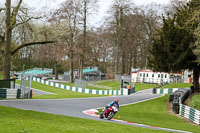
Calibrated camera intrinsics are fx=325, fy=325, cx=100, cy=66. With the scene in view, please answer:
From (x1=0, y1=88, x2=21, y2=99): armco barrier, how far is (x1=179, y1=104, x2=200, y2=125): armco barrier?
13161 mm

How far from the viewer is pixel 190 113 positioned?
22.1 meters

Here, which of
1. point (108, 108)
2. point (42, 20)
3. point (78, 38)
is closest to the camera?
point (108, 108)

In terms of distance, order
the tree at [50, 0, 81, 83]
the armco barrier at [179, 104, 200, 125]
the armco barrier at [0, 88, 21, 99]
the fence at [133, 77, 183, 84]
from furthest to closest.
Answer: the fence at [133, 77, 183, 84]
the tree at [50, 0, 81, 83]
the armco barrier at [0, 88, 21, 99]
the armco barrier at [179, 104, 200, 125]

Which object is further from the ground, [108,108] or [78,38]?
[78,38]

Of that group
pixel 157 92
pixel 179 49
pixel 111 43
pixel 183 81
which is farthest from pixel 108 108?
pixel 111 43

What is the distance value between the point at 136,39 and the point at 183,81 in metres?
12.4

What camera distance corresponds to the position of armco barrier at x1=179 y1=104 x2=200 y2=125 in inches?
806

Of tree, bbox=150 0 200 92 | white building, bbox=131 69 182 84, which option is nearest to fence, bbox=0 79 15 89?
tree, bbox=150 0 200 92

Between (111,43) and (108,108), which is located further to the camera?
(111,43)

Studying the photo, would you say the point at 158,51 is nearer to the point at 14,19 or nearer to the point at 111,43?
the point at 14,19

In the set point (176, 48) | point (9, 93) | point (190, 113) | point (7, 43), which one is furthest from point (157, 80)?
point (7, 43)

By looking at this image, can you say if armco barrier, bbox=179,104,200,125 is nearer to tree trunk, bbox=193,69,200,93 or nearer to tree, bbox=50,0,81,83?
tree trunk, bbox=193,69,200,93

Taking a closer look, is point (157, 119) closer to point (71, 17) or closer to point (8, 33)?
point (8, 33)

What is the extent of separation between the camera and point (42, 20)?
81.7 feet
